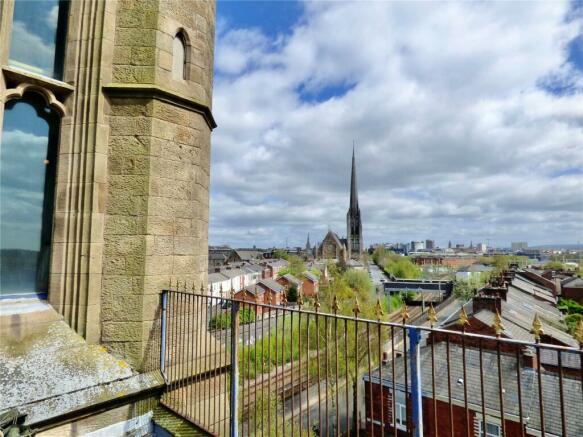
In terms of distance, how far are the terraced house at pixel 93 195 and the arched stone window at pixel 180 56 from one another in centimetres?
12

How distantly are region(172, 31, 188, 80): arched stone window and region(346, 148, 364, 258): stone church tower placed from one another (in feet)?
334

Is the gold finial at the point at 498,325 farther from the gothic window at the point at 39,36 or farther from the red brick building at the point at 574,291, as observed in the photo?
the red brick building at the point at 574,291

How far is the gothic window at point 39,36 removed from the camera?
3.88m

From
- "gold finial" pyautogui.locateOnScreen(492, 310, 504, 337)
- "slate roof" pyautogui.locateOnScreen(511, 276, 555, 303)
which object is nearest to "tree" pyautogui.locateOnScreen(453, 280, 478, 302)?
Result: "slate roof" pyautogui.locateOnScreen(511, 276, 555, 303)

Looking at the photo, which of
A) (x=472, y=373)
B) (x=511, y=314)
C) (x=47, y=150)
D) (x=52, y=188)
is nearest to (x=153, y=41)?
(x=47, y=150)

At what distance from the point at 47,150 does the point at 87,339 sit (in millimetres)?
2231

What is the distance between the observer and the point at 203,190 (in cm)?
487

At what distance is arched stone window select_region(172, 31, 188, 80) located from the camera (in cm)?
451

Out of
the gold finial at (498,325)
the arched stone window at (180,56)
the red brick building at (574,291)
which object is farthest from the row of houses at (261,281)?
the red brick building at (574,291)

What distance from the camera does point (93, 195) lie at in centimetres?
397

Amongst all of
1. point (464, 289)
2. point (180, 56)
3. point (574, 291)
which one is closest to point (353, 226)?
point (464, 289)

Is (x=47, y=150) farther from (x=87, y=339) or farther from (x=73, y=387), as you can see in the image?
(x=73, y=387)

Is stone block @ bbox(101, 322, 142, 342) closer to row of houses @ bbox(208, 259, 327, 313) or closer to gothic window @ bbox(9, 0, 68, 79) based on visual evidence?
gothic window @ bbox(9, 0, 68, 79)

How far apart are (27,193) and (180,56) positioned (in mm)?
2522
